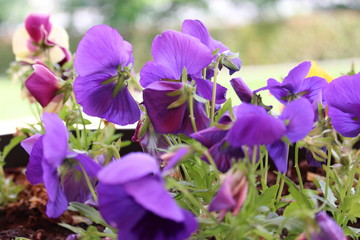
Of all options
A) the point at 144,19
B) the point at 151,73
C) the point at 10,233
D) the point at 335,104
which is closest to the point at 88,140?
the point at 10,233

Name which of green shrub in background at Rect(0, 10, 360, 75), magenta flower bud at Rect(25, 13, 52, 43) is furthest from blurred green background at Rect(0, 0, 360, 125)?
magenta flower bud at Rect(25, 13, 52, 43)

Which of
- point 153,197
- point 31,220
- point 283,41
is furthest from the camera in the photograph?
point 283,41

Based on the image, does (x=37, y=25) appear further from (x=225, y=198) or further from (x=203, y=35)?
(x=225, y=198)

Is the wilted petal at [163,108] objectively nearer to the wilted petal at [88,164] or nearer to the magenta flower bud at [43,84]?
the wilted petal at [88,164]

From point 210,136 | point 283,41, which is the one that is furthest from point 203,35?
point 283,41

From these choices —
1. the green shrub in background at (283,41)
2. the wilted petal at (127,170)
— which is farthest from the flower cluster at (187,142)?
the green shrub in background at (283,41)

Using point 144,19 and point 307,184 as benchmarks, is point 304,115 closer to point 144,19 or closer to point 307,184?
point 307,184
